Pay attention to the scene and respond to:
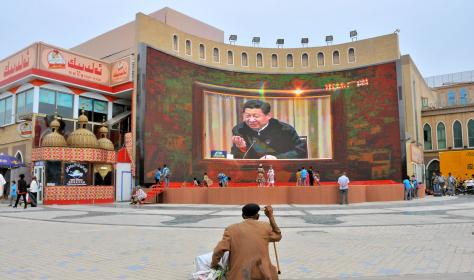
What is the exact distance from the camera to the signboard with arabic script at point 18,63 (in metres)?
29.0

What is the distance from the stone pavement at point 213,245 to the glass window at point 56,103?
58.1 ft

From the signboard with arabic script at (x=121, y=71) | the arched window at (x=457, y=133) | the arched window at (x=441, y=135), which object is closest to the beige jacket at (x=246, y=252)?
the signboard with arabic script at (x=121, y=71)

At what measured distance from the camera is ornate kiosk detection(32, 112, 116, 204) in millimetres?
25516

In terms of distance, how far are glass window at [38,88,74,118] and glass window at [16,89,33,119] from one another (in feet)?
2.53

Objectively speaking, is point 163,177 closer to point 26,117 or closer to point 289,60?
point 26,117

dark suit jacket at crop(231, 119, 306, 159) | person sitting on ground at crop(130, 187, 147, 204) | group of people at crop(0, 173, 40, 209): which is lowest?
person sitting on ground at crop(130, 187, 147, 204)

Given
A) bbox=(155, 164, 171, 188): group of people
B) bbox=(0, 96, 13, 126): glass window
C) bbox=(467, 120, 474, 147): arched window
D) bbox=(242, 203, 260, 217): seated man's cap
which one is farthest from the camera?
bbox=(467, 120, 474, 147): arched window

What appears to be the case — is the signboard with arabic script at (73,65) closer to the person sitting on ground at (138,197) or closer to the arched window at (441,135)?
the person sitting on ground at (138,197)

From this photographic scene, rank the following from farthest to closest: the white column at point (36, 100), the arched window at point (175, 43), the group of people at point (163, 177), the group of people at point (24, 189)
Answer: the arched window at point (175, 43)
the white column at point (36, 100)
the group of people at point (163, 177)
the group of people at point (24, 189)

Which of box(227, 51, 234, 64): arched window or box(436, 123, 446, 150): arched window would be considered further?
box(436, 123, 446, 150): arched window

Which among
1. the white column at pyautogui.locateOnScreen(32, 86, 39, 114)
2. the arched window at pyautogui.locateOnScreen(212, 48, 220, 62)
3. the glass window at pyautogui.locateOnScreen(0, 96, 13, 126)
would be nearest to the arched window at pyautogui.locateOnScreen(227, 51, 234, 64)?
the arched window at pyautogui.locateOnScreen(212, 48, 220, 62)

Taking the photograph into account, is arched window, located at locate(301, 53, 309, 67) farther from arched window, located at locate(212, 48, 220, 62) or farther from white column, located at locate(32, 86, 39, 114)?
white column, located at locate(32, 86, 39, 114)

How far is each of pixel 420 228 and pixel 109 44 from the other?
31.4 meters

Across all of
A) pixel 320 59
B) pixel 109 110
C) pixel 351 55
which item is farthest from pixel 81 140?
pixel 351 55
